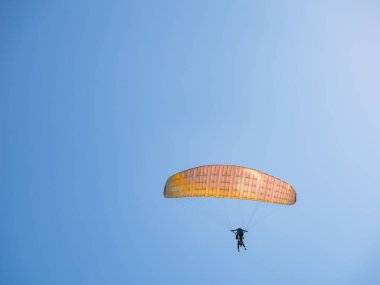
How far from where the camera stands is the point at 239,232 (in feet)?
76.3

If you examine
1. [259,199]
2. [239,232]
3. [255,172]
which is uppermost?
[255,172]

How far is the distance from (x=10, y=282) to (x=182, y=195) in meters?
110

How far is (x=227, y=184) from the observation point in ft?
64.4

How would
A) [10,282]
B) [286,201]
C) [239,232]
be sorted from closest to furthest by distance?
[286,201]
[239,232]
[10,282]

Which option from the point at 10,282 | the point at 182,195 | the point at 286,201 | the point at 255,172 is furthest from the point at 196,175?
the point at 10,282

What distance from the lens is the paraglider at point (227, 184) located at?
19.4m

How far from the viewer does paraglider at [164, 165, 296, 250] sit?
19.4m

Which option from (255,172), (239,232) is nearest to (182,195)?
(255,172)

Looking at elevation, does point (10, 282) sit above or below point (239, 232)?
below

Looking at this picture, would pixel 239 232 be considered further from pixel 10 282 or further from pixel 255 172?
pixel 10 282

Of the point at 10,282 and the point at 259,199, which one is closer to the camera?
the point at 259,199

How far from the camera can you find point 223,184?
64.6ft

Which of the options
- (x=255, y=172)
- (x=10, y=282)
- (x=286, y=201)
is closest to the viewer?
(x=255, y=172)

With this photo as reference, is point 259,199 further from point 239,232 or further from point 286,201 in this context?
point 239,232
